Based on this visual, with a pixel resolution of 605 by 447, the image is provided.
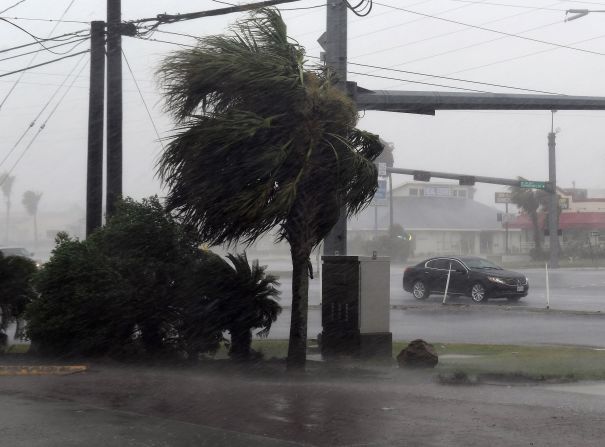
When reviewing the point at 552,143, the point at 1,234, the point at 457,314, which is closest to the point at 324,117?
the point at 457,314

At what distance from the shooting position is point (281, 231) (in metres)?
12.6

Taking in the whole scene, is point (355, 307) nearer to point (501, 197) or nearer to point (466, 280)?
point (466, 280)

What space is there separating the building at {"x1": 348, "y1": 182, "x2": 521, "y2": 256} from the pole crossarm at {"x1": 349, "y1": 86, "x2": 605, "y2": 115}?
6175 centimetres

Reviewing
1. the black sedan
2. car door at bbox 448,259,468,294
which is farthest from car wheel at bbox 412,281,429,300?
car door at bbox 448,259,468,294

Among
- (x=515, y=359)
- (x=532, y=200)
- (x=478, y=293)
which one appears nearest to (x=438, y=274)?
(x=478, y=293)

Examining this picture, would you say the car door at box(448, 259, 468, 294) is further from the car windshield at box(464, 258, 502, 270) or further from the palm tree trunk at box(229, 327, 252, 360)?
the palm tree trunk at box(229, 327, 252, 360)

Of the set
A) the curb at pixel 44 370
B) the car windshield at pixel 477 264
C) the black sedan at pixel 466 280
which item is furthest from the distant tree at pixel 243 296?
the car windshield at pixel 477 264

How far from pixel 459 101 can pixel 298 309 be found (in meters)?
7.10

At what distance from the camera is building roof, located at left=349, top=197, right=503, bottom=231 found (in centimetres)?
8662

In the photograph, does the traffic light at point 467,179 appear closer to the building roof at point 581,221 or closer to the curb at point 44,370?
the building roof at point 581,221

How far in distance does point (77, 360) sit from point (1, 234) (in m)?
104

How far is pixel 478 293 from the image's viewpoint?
96.6 ft

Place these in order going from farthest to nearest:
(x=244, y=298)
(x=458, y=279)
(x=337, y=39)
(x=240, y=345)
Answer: (x=458, y=279) < (x=337, y=39) < (x=240, y=345) < (x=244, y=298)

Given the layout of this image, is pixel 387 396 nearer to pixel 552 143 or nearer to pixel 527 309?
pixel 527 309
